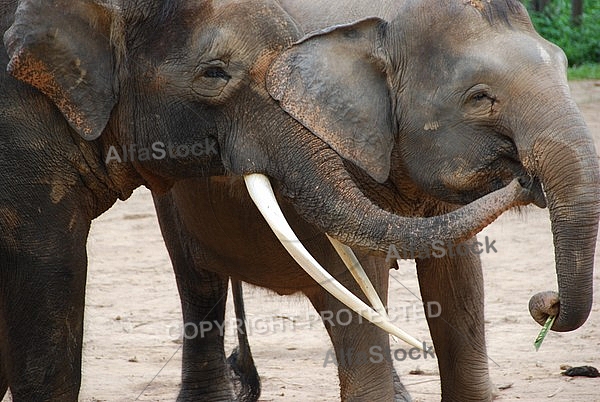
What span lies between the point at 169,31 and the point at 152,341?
9.76 feet

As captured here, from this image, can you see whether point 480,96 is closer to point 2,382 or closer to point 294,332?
point 2,382

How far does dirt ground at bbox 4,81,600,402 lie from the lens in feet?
20.4

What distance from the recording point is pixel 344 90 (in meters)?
4.62

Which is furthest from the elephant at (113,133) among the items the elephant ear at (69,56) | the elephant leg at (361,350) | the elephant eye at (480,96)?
the elephant leg at (361,350)

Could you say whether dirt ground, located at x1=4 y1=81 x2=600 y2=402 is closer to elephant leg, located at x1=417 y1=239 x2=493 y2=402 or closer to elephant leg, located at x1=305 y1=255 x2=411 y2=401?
elephant leg, located at x1=417 y1=239 x2=493 y2=402

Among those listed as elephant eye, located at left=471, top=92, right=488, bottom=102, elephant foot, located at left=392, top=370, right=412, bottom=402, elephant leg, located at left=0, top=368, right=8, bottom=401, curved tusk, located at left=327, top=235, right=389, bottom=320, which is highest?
elephant eye, located at left=471, top=92, right=488, bottom=102

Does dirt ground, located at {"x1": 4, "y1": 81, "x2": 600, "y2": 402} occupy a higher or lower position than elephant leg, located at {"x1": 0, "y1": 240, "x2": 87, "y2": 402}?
higher

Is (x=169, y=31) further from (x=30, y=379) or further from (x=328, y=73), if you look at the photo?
(x=30, y=379)

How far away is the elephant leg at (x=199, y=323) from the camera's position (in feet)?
19.4

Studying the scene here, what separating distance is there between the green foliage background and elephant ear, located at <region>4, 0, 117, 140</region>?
36.3 feet

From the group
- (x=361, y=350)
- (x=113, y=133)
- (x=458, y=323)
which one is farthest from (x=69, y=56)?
(x=458, y=323)

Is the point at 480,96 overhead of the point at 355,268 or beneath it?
overhead

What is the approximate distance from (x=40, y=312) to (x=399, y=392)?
197 centimetres
